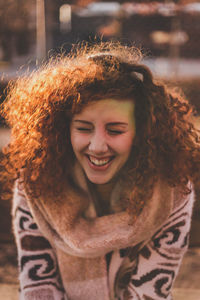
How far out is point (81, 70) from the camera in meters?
1.43

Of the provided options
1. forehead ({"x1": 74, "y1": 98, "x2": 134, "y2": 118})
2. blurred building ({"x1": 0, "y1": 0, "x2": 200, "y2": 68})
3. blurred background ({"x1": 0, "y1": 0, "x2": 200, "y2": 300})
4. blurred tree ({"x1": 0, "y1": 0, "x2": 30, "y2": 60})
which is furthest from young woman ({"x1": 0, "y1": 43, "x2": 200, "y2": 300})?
blurred tree ({"x1": 0, "y1": 0, "x2": 30, "y2": 60})

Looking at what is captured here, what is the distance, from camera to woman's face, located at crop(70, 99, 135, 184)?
4.58 ft

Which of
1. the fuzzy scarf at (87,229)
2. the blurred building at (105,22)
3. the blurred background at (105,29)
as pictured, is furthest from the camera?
the blurred building at (105,22)

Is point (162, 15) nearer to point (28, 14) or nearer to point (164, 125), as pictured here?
point (28, 14)

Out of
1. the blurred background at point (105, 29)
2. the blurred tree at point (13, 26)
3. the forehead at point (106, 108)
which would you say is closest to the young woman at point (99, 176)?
the forehead at point (106, 108)

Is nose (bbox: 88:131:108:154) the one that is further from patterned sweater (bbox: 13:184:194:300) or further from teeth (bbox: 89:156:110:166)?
patterned sweater (bbox: 13:184:194:300)

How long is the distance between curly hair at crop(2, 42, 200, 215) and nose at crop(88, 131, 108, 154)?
0.12m

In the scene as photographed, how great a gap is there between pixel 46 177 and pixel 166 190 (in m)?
0.46

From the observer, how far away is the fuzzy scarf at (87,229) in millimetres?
1514

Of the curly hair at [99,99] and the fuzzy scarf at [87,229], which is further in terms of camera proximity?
the fuzzy scarf at [87,229]

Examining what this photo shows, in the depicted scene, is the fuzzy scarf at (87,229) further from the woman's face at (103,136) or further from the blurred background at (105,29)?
the blurred background at (105,29)

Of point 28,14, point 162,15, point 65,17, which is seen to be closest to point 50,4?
point 65,17

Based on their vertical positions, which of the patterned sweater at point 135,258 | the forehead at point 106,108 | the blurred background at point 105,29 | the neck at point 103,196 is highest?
the blurred background at point 105,29

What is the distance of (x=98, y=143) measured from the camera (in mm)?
1394
